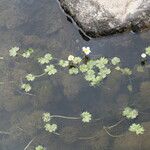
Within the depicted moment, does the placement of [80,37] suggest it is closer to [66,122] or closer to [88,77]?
[88,77]

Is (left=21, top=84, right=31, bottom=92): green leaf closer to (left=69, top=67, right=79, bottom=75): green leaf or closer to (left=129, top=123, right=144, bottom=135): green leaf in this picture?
(left=69, top=67, right=79, bottom=75): green leaf

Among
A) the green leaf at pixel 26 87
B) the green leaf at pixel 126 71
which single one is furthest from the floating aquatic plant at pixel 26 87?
the green leaf at pixel 126 71

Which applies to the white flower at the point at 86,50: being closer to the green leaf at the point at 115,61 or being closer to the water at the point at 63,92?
the water at the point at 63,92

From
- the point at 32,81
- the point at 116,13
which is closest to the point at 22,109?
the point at 32,81

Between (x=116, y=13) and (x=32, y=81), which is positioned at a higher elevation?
(x=116, y=13)

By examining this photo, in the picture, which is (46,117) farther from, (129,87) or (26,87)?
(129,87)

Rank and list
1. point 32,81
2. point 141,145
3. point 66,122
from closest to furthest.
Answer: point 141,145, point 66,122, point 32,81

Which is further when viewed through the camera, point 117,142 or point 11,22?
point 11,22
